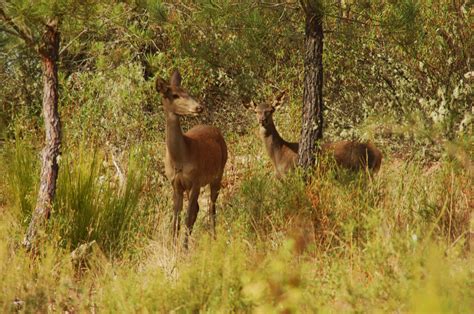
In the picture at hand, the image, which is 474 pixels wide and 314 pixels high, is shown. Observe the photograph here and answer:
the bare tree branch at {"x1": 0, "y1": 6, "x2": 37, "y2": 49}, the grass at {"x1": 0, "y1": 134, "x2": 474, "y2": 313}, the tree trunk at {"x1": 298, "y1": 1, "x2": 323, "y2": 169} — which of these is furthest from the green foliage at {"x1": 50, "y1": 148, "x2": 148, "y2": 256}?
the tree trunk at {"x1": 298, "y1": 1, "x2": 323, "y2": 169}

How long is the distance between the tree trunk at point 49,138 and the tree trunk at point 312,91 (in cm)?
A: 279

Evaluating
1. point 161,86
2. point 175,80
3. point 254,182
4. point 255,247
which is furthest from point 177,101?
point 255,247

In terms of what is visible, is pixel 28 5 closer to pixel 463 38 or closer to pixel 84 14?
pixel 84 14

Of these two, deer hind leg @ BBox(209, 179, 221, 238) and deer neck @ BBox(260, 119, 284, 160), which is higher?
deer neck @ BBox(260, 119, 284, 160)

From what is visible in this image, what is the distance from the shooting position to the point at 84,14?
6.39 meters

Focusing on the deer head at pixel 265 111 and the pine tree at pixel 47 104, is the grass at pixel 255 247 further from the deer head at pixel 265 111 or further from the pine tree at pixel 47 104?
the deer head at pixel 265 111

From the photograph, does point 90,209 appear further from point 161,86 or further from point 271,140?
point 271,140

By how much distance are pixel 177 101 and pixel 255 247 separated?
3253 mm

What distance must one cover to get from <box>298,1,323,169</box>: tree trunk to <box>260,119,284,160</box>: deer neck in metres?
2.12

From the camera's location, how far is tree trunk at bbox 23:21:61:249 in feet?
22.6

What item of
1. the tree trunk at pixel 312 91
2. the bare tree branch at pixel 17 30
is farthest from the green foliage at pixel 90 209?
the tree trunk at pixel 312 91

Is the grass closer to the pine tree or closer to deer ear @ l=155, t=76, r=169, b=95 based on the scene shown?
the pine tree

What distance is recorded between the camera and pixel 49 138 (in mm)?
6938

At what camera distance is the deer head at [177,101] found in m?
8.71
